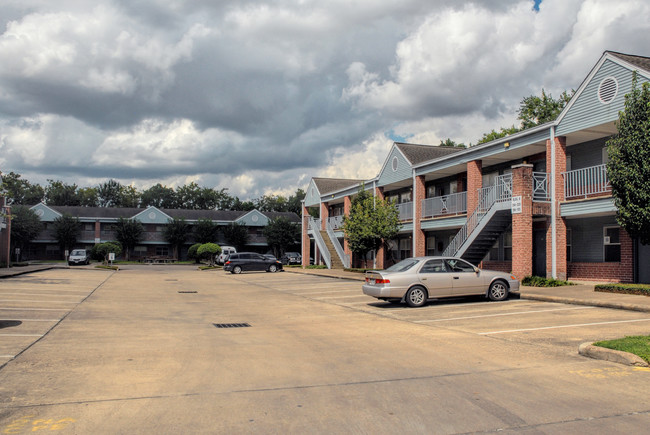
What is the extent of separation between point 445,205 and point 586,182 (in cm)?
879

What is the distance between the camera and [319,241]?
43.0 m

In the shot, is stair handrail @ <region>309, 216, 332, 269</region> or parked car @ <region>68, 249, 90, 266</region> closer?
stair handrail @ <region>309, 216, 332, 269</region>

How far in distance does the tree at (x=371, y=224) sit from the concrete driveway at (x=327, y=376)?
1702cm

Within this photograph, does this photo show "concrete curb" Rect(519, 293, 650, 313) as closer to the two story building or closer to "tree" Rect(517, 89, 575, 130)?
the two story building

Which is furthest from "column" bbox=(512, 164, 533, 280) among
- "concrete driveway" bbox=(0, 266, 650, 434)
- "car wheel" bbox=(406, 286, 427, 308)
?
"concrete driveway" bbox=(0, 266, 650, 434)

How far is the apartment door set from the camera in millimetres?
24270

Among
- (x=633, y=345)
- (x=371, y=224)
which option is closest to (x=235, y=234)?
(x=371, y=224)

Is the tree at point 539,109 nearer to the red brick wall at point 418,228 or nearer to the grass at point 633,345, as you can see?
the red brick wall at point 418,228

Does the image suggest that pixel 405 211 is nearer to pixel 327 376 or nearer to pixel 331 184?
pixel 331 184

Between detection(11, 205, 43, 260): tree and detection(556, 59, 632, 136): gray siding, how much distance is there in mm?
62335

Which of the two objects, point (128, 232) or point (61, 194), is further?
point (61, 194)

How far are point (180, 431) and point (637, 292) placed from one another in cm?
1512

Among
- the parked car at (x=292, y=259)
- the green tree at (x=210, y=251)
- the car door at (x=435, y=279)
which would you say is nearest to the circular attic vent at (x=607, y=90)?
the car door at (x=435, y=279)

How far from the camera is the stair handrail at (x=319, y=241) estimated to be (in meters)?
40.8
